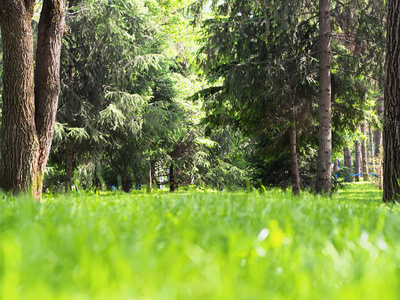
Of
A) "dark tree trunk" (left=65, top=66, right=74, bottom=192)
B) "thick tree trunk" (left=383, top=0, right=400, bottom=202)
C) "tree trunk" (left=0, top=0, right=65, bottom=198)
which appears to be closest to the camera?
"thick tree trunk" (left=383, top=0, right=400, bottom=202)

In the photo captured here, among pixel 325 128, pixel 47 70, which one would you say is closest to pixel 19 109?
pixel 47 70

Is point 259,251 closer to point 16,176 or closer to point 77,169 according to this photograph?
point 16,176

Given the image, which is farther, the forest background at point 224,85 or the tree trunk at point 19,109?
the forest background at point 224,85

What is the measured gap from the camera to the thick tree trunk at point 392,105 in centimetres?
514

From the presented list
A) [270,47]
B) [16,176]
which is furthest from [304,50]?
[16,176]

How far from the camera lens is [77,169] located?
15508mm

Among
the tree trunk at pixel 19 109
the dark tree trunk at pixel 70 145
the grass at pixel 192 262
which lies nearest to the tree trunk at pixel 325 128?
the tree trunk at pixel 19 109

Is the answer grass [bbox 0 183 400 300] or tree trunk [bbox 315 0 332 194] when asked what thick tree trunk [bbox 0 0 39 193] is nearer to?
grass [bbox 0 183 400 300]

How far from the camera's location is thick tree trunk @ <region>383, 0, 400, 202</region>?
5.14m

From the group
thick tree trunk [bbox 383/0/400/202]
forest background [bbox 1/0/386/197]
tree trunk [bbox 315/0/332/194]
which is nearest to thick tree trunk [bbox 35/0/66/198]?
forest background [bbox 1/0/386/197]

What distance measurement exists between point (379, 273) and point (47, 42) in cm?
627

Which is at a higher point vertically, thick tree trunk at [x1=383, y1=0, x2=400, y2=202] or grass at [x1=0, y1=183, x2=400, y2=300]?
thick tree trunk at [x1=383, y1=0, x2=400, y2=202]

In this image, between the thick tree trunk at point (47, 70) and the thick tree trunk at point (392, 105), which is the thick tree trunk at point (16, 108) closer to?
the thick tree trunk at point (47, 70)

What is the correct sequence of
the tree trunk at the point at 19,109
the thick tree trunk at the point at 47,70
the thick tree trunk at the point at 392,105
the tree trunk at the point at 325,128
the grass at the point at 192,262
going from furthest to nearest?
the tree trunk at the point at 325,128
the thick tree trunk at the point at 47,70
the tree trunk at the point at 19,109
the thick tree trunk at the point at 392,105
the grass at the point at 192,262
